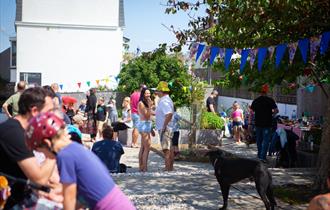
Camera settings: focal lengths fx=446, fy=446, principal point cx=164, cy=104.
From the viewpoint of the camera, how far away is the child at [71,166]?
2.74 metres

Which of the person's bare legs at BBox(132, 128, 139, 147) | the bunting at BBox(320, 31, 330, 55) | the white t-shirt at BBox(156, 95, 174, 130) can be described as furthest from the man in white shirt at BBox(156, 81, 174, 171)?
the person's bare legs at BBox(132, 128, 139, 147)

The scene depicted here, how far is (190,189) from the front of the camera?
729 centimetres

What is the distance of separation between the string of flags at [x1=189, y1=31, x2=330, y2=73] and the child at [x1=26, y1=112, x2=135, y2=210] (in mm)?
5591

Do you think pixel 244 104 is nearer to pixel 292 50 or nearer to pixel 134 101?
pixel 134 101

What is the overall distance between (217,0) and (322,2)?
1.75 metres

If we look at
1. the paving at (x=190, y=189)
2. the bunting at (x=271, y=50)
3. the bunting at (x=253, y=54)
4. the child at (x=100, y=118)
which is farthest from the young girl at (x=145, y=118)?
the child at (x=100, y=118)

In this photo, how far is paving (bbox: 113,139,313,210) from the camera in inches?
253

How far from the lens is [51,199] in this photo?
315 centimetres

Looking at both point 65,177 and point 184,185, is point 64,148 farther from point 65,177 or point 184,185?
point 184,185

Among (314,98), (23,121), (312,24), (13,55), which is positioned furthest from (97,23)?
(23,121)

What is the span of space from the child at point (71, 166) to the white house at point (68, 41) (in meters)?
29.1

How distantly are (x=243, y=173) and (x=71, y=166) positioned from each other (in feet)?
11.7

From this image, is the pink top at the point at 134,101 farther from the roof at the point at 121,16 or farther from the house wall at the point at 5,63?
the house wall at the point at 5,63

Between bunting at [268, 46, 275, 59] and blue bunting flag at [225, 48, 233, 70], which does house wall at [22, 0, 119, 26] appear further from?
bunting at [268, 46, 275, 59]
